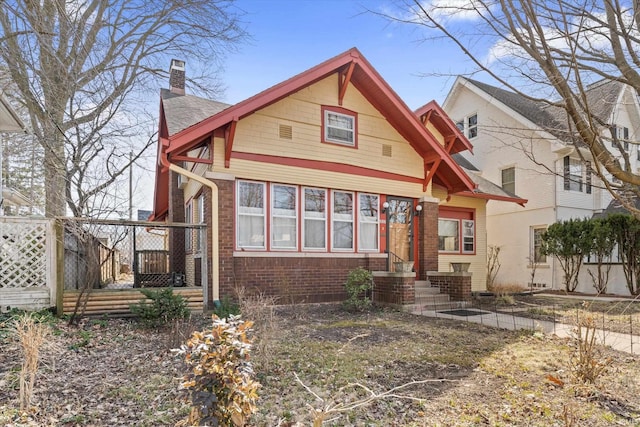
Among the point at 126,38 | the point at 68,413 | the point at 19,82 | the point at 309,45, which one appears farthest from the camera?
the point at 126,38

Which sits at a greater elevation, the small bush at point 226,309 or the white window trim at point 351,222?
the white window trim at point 351,222

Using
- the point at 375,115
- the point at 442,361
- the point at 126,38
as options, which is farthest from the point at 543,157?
the point at 126,38

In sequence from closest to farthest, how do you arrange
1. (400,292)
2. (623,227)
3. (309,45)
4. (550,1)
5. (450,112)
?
(550,1), (400,292), (309,45), (623,227), (450,112)

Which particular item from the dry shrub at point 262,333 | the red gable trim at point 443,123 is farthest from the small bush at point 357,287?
the red gable trim at point 443,123

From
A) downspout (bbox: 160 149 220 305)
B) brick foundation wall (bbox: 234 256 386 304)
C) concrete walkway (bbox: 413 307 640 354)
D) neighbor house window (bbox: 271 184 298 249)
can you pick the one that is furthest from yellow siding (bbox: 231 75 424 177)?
concrete walkway (bbox: 413 307 640 354)

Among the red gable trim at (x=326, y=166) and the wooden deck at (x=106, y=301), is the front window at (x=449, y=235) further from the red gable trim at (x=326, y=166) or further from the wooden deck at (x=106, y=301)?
the wooden deck at (x=106, y=301)

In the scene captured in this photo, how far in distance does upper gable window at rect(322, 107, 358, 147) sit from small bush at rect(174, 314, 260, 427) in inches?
326

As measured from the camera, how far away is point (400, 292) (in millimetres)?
9703

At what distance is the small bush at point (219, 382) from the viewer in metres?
2.58

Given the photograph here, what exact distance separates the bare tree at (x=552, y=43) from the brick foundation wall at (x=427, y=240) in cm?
604

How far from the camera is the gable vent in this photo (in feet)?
32.4

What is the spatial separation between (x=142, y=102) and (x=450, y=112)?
14675 millimetres

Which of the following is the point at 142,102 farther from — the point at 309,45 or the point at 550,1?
the point at 550,1

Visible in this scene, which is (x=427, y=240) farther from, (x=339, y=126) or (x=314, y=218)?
(x=339, y=126)
